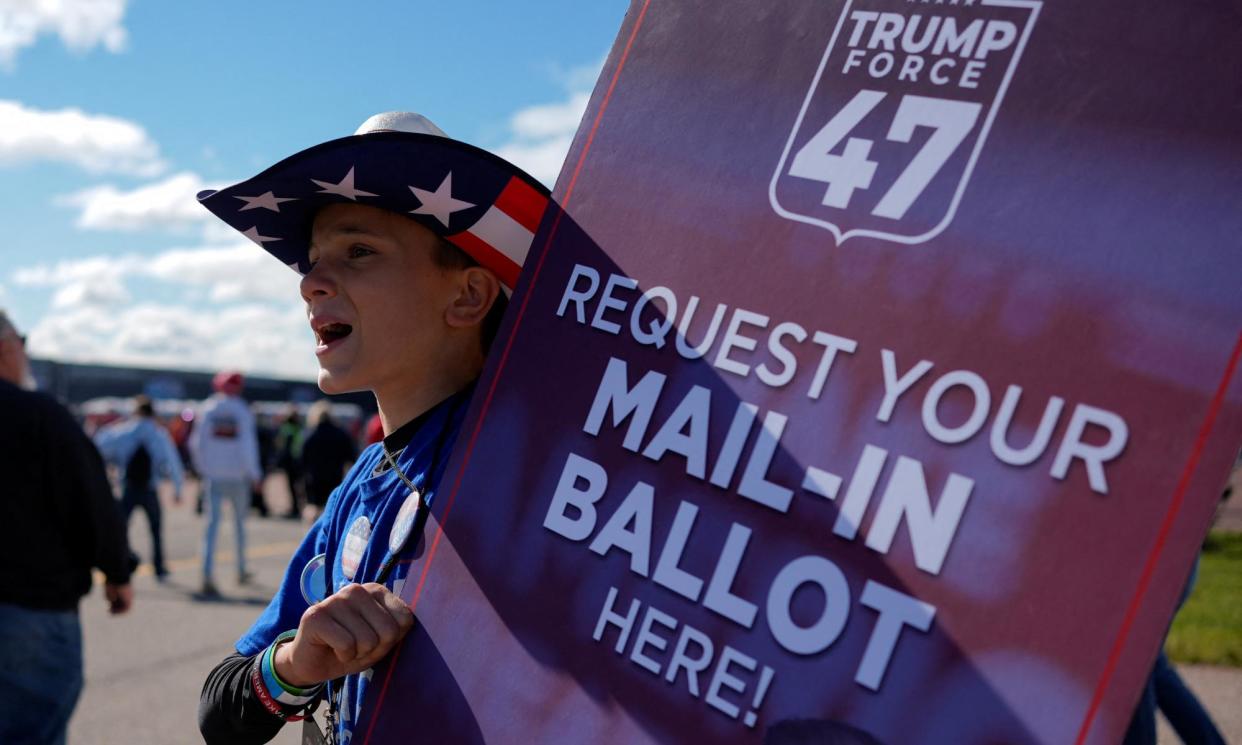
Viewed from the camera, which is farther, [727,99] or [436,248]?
[436,248]

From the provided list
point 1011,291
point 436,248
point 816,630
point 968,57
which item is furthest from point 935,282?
point 436,248

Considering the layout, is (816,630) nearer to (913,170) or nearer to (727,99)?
(913,170)

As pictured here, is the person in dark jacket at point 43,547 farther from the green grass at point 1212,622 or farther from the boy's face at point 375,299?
the green grass at point 1212,622

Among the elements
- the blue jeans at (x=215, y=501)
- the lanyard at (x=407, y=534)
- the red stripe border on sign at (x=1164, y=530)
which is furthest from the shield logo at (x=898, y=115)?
the blue jeans at (x=215, y=501)

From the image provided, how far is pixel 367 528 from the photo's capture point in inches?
62.1

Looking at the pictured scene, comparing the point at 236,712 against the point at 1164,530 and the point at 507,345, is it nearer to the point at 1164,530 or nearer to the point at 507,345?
the point at 507,345

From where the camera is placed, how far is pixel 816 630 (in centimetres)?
96

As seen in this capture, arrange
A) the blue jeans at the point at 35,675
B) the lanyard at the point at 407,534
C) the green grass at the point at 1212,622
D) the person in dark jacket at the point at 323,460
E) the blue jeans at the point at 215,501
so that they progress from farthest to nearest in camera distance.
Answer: the person in dark jacket at the point at 323,460 < the blue jeans at the point at 215,501 < the green grass at the point at 1212,622 < the blue jeans at the point at 35,675 < the lanyard at the point at 407,534

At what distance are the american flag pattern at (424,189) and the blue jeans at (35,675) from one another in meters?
2.04

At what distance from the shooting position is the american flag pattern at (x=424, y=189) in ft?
4.88

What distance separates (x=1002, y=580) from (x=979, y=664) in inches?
2.8

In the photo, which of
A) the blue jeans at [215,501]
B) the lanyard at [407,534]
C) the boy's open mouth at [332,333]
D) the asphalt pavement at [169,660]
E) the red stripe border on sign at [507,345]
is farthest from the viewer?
the blue jeans at [215,501]

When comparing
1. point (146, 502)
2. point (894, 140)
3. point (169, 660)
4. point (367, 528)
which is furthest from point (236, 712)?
point (146, 502)

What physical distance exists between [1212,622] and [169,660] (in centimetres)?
695
